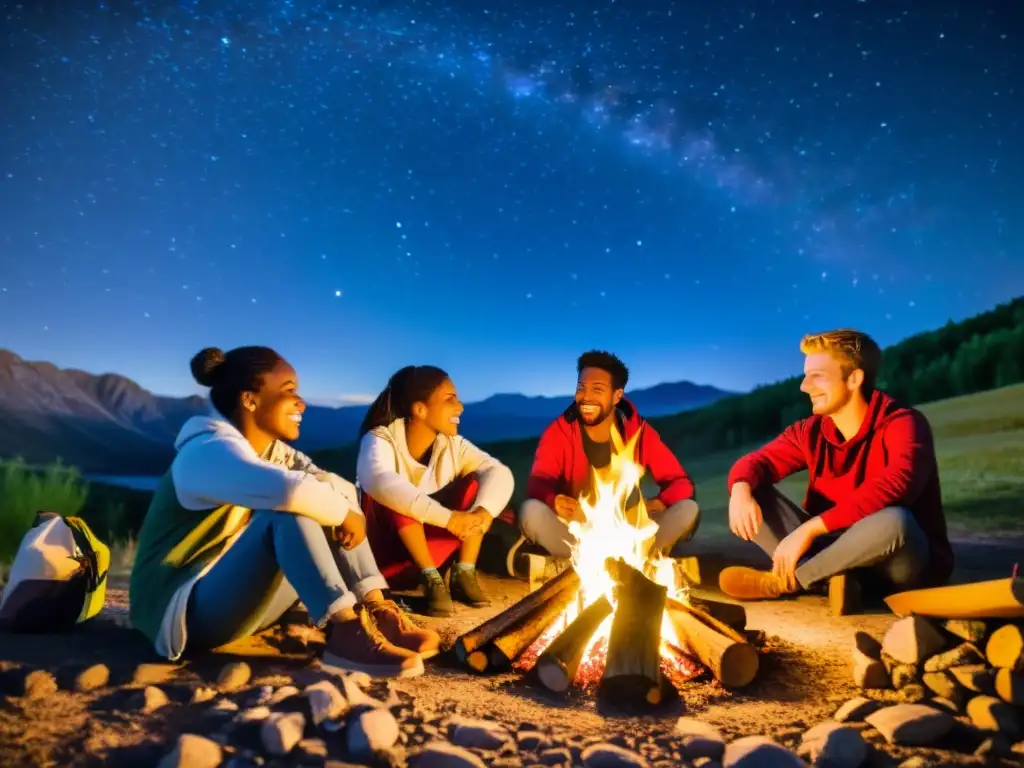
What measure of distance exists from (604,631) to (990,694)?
1699 mm

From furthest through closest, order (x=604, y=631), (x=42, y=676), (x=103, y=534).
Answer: (x=103, y=534) < (x=604, y=631) < (x=42, y=676)

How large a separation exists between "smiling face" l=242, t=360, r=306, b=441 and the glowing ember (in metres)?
1.62

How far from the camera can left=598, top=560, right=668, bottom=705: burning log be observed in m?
3.55

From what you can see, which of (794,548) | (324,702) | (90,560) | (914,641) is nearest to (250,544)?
(324,702)

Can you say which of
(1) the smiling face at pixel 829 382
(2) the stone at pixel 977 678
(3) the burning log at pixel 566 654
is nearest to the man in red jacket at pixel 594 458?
(1) the smiling face at pixel 829 382

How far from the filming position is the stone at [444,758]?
9.36ft

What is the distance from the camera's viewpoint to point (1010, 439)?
41.1 ft

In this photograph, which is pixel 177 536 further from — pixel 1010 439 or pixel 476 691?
pixel 1010 439

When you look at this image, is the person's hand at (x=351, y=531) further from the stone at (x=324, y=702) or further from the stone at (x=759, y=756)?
the stone at (x=759, y=756)

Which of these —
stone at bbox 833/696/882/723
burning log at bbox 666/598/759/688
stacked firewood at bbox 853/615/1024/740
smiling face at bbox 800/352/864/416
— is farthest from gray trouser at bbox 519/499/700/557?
stone at bbox 833/696/882/723

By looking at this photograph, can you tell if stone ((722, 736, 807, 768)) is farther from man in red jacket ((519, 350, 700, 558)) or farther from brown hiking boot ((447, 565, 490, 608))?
man in red jacket ((519, 350, 700, 558))

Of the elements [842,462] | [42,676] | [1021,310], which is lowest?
[42,676]

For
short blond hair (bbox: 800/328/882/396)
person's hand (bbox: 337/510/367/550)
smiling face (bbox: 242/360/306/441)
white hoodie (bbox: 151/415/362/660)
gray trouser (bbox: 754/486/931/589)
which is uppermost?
short blond hair (bbox: 800/328/882/396)

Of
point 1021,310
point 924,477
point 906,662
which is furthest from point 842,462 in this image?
point 1021,310
